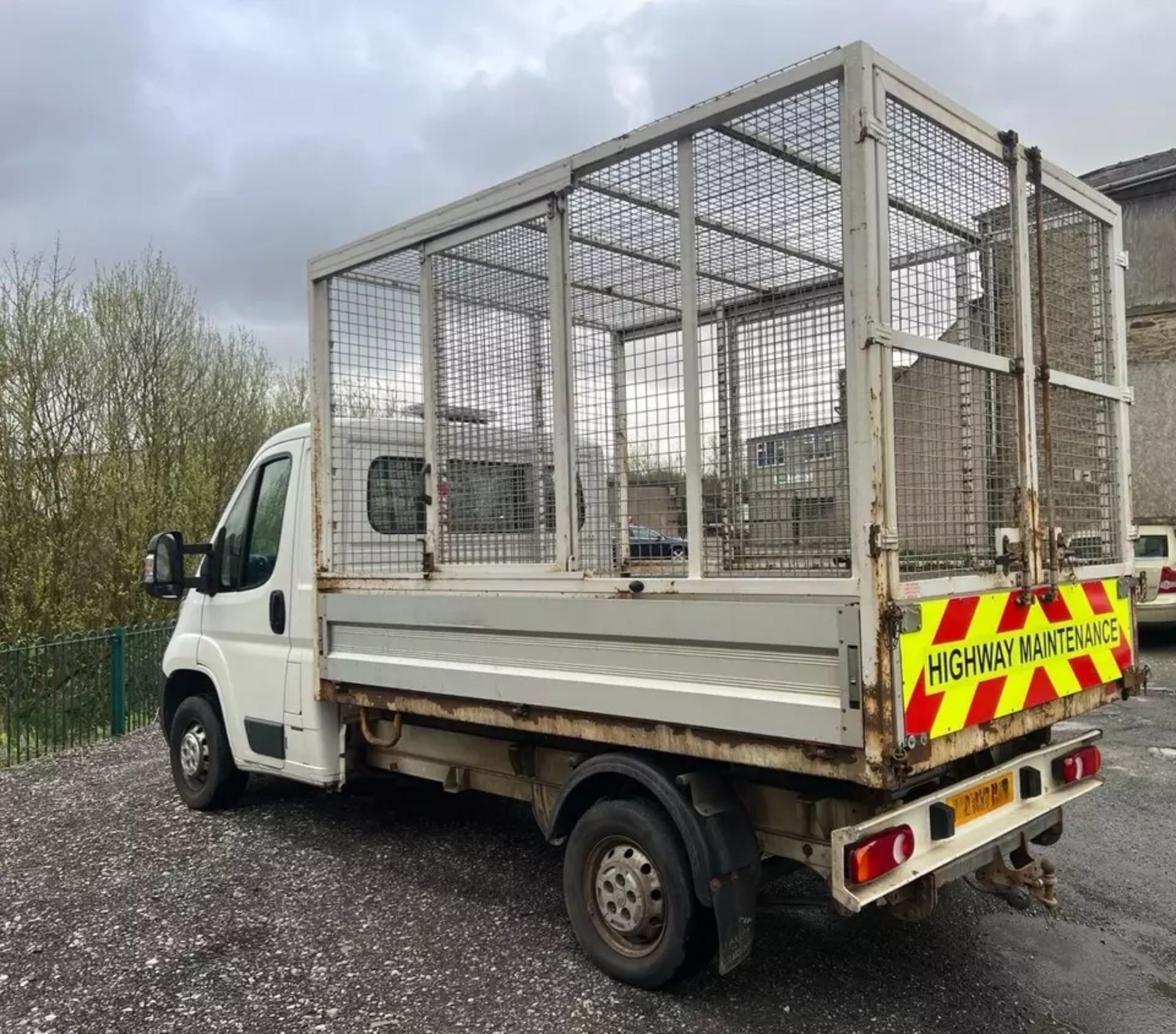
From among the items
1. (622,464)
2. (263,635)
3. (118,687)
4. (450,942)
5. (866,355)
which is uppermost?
(866,355)

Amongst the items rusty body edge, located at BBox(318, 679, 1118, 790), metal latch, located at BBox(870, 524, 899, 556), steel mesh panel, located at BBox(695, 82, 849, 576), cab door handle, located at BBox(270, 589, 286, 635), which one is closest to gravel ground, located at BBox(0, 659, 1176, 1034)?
rusty body edge, located at BBox(318, 679, 1118, 790)

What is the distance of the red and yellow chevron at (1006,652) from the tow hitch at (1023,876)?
656 millimetres

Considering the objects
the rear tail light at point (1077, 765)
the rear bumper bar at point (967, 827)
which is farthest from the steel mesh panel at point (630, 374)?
Answer: the rear tail light at point (1077, 765)

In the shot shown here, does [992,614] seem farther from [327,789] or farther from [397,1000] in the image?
[327,789]

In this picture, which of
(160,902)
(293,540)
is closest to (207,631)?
(293,540)

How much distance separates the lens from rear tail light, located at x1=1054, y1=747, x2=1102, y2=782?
3756mm

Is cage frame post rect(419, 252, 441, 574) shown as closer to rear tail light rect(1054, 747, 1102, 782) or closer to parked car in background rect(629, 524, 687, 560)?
parked car in background rect(629, 524, 687, 560)

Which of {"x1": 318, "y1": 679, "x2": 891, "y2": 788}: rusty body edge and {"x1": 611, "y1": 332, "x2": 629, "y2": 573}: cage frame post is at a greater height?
{"x1": 611, "y1": 332, "x2": 629, "y2": 573}: cage frame post

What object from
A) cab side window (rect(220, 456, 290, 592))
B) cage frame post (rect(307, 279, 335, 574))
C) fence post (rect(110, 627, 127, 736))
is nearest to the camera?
cage frame post (rect(307, 279, 335, 574))

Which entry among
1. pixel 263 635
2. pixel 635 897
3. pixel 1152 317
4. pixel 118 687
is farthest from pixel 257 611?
pixel 1152 317

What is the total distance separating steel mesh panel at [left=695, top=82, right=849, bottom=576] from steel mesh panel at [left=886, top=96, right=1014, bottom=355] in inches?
9.2

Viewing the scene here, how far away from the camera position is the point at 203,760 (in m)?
5.64

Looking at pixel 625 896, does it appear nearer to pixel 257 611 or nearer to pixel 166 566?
pixel 257 611

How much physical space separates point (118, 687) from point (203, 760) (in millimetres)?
3840
